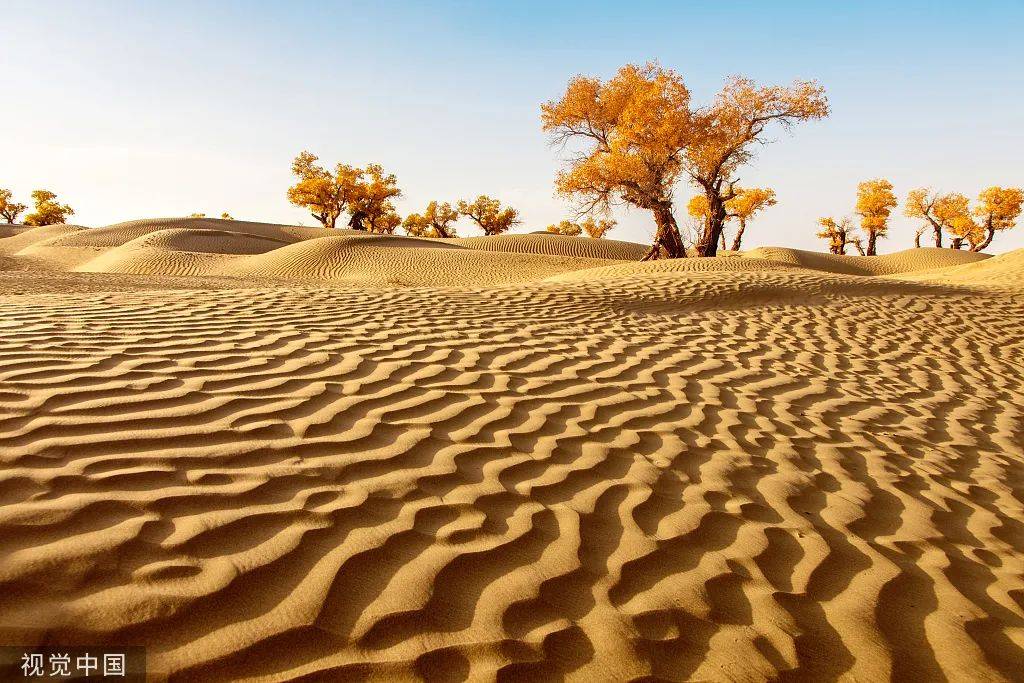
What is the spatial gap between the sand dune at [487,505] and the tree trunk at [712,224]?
18571 mm

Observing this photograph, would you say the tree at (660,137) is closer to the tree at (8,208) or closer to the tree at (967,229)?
the tree at (967,229)

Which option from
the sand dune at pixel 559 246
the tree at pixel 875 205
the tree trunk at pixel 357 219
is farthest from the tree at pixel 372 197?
the tree at pixel 875 205

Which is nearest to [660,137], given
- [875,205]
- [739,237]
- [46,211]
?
[739,237]

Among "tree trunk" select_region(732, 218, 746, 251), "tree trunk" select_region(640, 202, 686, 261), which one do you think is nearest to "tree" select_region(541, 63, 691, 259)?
"tree trunk" select_region(640, 202, 686, 261)

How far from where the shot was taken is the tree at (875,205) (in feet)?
126

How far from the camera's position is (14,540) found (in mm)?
1964

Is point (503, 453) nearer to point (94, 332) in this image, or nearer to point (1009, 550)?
point (1009, 550)

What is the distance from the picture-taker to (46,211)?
53156 millimetres

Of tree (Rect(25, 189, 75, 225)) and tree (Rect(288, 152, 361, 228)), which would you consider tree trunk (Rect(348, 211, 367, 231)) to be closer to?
tree (Rect(288, 152, 361, 228))

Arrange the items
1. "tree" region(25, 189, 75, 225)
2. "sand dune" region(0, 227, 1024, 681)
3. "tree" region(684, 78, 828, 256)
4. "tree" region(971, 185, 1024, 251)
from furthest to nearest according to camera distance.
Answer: "tree" region(25, 189, 75, 225) → "tree" region(971, 185, 1024, 251) → "tree" region(684, 78, 828, 256) → "sand dune" region(0, 227, 1024, 681)

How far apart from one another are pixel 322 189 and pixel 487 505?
46.2 metres

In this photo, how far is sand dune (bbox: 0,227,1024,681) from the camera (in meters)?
1.82

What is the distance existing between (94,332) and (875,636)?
17.3 feet

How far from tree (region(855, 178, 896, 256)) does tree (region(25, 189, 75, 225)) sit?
6618cm
